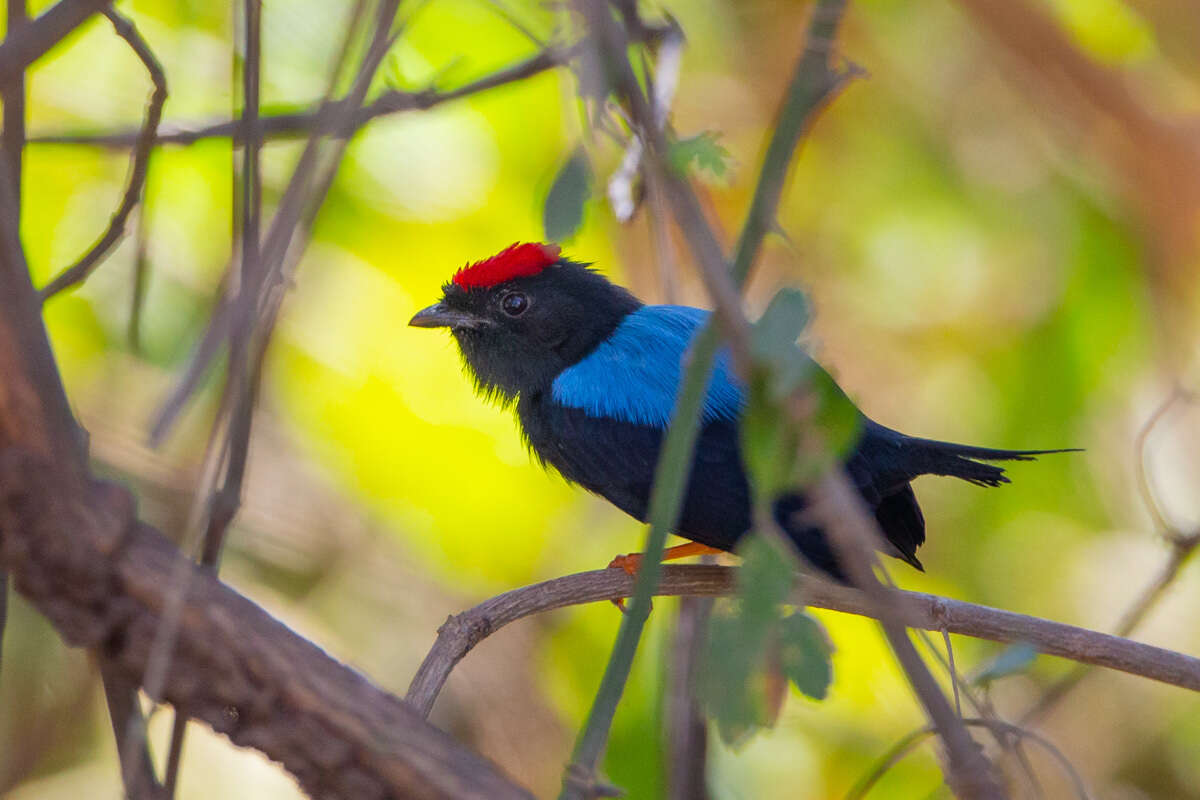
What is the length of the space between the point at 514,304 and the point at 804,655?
2085 mm

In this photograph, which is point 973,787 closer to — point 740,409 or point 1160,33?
point 740,409

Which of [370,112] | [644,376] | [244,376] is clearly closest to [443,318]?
[644,376]

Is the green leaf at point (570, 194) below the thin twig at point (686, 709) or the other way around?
the other way around

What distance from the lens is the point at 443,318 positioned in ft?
11.7

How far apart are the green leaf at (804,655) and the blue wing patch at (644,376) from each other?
1.33m

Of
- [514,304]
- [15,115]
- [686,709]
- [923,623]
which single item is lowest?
[686,709]

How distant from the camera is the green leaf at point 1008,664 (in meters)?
2.11

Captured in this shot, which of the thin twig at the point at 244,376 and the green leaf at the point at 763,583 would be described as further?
the thin twig at the point at 244,376

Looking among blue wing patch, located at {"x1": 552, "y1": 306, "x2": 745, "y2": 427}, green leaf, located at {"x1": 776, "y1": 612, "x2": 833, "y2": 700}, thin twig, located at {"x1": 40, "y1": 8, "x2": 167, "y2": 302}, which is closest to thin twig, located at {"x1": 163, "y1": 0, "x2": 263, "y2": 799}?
thin twig, located at {"x1": 40, "y1": 8, "x2": 167, "y2": 302}

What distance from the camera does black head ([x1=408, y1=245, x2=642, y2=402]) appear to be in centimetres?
352

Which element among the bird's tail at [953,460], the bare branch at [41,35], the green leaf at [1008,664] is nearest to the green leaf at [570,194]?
the bare branch at [41,35]

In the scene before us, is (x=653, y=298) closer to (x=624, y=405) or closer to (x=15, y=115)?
(x=624, y=405)

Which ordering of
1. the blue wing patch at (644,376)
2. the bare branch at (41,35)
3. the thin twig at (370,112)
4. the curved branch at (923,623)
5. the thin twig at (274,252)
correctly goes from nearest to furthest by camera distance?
the thin twig at (274,252) → the bare branch at (41,35) → the curved branch at (923,623) → the thin twig at (370,112) → the blue wing patch at (644,376)

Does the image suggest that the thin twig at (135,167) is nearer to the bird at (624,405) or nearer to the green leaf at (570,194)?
the green leaf at (570,194)
